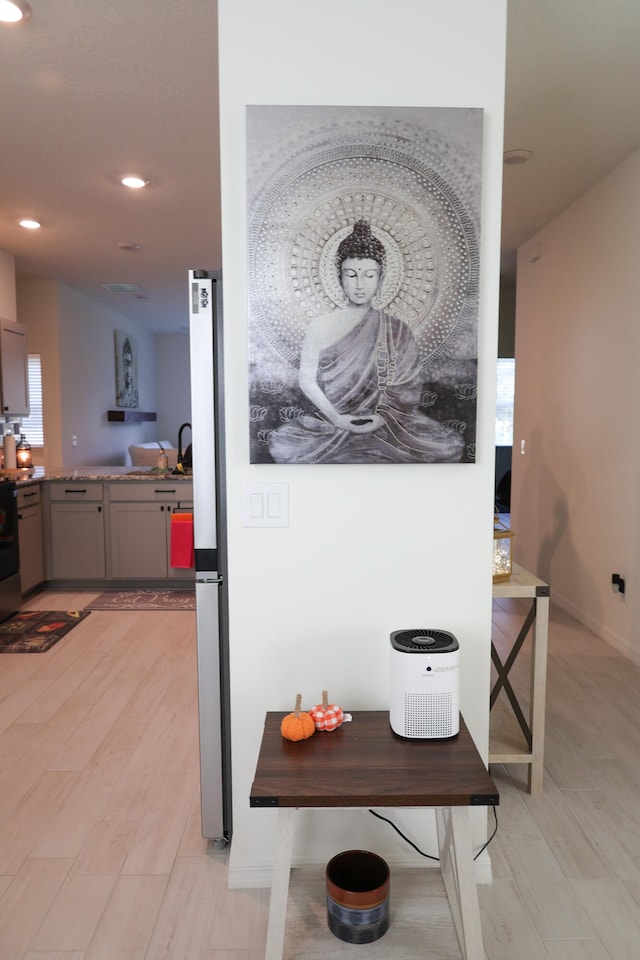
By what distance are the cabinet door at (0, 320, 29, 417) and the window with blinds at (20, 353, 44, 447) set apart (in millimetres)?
1108

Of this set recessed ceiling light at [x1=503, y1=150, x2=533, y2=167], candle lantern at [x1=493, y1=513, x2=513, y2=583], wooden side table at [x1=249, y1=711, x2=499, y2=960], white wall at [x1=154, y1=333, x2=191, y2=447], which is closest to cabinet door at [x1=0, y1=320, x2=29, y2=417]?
recessed ceiling light at [x1=503, y1=150, x2=533, y2=167]

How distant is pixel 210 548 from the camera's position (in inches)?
81.8

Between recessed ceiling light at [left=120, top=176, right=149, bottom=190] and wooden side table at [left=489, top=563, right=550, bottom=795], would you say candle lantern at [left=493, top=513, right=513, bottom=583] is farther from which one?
recessed ceiling light at [left=120, top=176, right=149, bottom=190]

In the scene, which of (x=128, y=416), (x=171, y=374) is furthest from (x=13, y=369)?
(x=171, y=374)

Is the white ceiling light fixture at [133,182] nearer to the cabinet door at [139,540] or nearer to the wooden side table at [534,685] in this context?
the cabinet door at [139,540]

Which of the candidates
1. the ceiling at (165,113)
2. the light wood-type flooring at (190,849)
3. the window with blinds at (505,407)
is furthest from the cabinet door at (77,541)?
the window with blinds at (505,407)

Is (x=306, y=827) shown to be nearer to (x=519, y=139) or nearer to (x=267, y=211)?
(x=267, y=211)

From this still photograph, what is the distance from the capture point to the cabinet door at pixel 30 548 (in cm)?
489

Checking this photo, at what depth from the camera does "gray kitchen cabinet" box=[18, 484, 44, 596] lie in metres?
4.88

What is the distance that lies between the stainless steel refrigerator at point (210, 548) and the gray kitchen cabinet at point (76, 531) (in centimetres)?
345

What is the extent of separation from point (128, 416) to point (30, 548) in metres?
4.24

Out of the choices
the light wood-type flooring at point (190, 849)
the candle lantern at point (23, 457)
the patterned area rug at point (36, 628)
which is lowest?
the light wood-type flooring at point (190, 849)

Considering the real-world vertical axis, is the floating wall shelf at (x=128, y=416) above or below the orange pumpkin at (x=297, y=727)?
above

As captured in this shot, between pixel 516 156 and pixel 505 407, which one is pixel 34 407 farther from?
pixel 505 407
